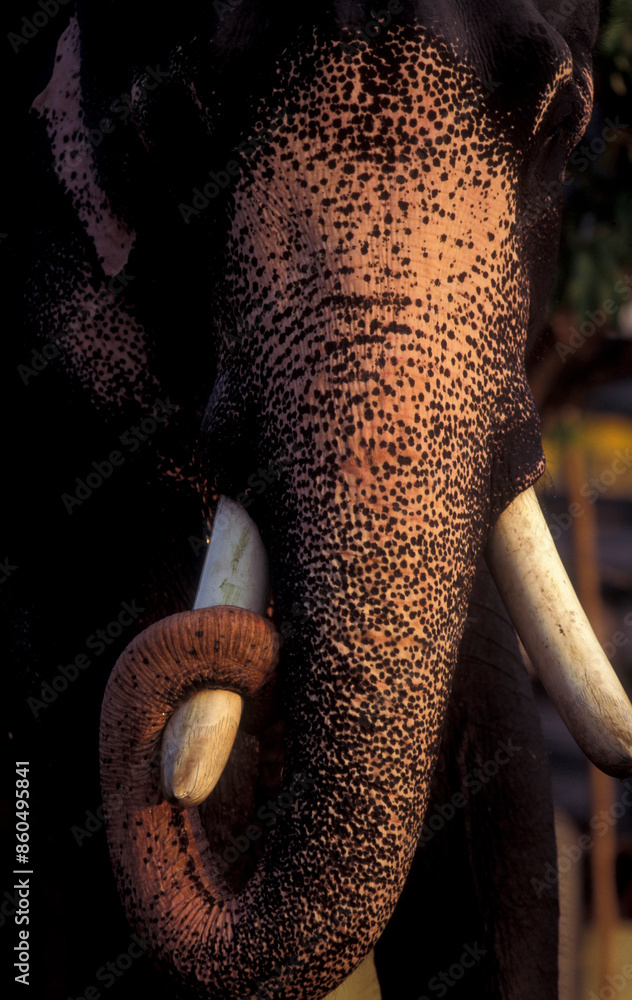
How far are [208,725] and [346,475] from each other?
0.24m

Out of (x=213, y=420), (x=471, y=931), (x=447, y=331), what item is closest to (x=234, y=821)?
(x=471, y=931)

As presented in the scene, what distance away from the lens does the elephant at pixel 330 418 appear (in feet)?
2.92

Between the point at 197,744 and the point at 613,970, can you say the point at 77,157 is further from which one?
the point at 613,970

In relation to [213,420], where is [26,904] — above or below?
below

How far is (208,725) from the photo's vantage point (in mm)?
890

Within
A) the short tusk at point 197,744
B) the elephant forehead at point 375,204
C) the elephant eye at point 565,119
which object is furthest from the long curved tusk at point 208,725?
the elephant eye at point 565,119

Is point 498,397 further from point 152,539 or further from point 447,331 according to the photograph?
point 152,539

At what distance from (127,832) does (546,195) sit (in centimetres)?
78

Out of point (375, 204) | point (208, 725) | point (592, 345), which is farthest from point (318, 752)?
point (592, 345)

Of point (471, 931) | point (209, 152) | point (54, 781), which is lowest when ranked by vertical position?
point (471, 931)

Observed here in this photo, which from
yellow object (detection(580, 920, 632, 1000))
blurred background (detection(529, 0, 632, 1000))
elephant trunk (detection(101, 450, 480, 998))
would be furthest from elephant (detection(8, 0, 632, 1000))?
yellow object (detection(580, 920, 632, 1000))

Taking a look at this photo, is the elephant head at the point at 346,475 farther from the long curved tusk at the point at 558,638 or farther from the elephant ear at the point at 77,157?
the elephant ear at the point at 77,157

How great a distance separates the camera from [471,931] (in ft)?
4.62

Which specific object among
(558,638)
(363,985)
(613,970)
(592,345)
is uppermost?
(558,638)
